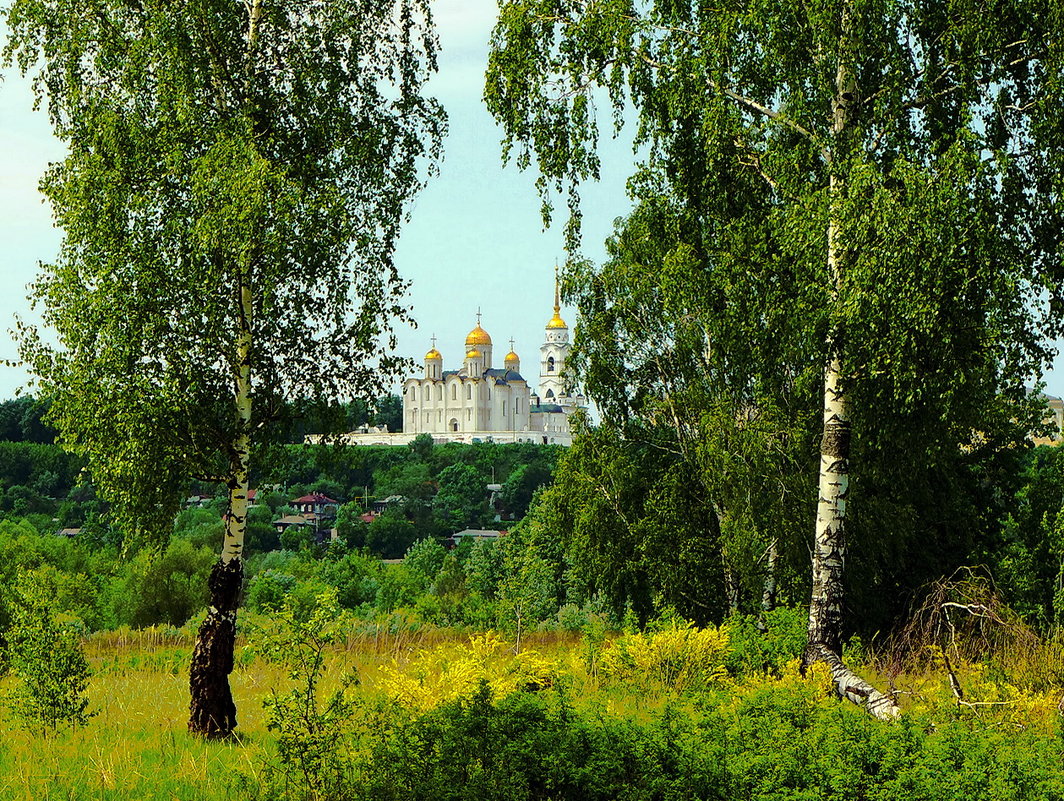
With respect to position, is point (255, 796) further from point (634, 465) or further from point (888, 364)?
point (634, 465)

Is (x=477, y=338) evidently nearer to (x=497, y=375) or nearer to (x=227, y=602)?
(x=497, y=375)

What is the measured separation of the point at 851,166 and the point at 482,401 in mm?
128092

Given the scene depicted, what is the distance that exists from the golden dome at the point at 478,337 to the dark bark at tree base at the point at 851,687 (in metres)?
129

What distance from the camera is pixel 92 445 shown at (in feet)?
29.3

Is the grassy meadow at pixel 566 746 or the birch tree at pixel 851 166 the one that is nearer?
the grassy meadow at pixel 566 746

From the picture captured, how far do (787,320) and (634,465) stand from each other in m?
5.33

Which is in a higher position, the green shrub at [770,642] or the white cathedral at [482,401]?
the white cathedral at [482,401]

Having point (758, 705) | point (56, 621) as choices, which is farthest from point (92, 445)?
point (758, 705)

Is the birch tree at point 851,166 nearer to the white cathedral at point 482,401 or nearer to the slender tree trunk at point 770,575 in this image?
the slender tree trunk at point 770,575

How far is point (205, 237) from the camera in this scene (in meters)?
8.75

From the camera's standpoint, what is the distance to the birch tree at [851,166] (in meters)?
8.38

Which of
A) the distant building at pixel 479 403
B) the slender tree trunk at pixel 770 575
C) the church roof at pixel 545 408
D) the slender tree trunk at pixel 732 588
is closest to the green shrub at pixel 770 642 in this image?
the slender tree trunk at pixel 770 575

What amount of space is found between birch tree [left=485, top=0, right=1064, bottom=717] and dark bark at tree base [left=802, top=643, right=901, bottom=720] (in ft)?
0.06

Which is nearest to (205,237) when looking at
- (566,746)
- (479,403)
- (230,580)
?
(230,580)
